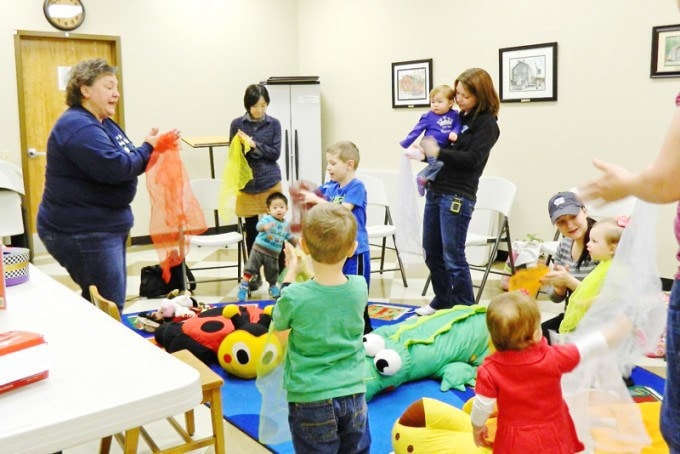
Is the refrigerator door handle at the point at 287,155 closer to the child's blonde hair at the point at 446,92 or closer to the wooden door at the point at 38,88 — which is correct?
the wooden door at the point at 38,88

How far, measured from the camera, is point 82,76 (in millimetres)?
2686

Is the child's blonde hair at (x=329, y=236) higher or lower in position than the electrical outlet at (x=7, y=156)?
lower

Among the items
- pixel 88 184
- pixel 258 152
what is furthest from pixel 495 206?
pixel 88 184

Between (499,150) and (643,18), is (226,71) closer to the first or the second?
(499,150)

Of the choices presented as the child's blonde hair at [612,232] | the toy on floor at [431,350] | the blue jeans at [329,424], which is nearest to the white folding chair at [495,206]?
the toy on floor at [431,350]

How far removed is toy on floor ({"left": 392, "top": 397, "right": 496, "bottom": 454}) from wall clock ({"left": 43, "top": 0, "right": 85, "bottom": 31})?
213 inches

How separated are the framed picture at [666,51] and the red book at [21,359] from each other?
4.37 m

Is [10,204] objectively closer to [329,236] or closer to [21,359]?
[329,236]

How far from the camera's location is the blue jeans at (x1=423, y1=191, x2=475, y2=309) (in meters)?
3.82

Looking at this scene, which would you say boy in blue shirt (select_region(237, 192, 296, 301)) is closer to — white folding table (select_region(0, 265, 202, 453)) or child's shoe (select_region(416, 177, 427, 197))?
child's shoe (select_region(416, 177, 427, 197))

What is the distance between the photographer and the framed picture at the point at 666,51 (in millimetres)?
4426

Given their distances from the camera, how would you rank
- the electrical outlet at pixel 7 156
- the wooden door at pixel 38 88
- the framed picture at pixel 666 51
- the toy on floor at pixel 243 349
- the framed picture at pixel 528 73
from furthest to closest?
1. the wooden door at pixel 38 88
2. the electrical outlet at pixel 7 156
3. the framed picture at pixel 528 73
4. the framed picture at pixel 666 51
5. the toy on floor at pixel 243 349

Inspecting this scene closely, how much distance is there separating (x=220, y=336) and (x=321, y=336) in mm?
1733

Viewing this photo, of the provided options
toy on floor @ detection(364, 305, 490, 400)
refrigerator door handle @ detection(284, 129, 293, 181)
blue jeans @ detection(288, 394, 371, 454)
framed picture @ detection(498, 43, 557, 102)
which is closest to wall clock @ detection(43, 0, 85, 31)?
refrigerator door handle @ detection(284, 129, 293, 181)
